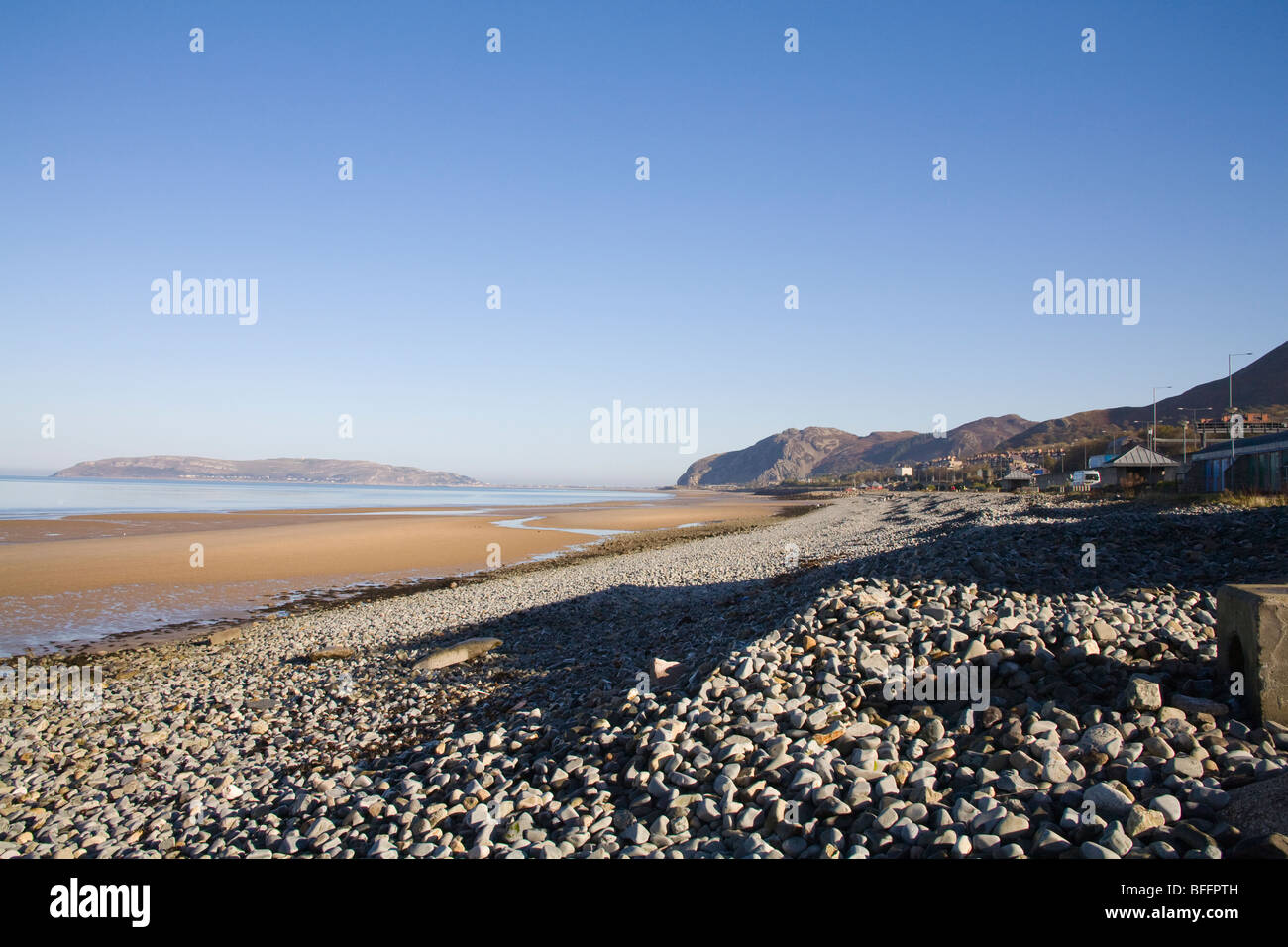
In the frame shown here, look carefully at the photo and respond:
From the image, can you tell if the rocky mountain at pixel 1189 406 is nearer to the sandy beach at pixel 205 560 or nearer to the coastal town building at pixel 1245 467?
the coastal town building at pixel 1245 467

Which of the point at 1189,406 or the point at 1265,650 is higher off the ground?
the point at 1189,406

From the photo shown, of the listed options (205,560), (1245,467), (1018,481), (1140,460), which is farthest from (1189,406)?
(205,560)

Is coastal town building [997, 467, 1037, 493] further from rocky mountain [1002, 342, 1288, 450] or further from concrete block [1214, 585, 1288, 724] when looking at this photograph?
rocky mountain [1002, 342, 1288, 450]

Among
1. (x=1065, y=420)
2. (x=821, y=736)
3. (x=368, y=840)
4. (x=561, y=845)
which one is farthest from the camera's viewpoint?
(x=1065, y=420)

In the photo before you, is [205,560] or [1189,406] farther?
[1189,406]

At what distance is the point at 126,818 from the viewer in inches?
251

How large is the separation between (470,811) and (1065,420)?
217484 millimetres

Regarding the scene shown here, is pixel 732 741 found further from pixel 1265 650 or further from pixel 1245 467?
pixel 1245 467

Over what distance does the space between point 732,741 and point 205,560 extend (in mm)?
27023

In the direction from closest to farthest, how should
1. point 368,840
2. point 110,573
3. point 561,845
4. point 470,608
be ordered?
point 561,845, point 368,840, point 470,608, point 110,573

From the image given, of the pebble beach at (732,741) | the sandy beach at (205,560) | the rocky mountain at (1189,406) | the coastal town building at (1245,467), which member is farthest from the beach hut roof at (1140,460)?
the rocky mountain at (1189,406)

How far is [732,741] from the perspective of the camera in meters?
5.69
